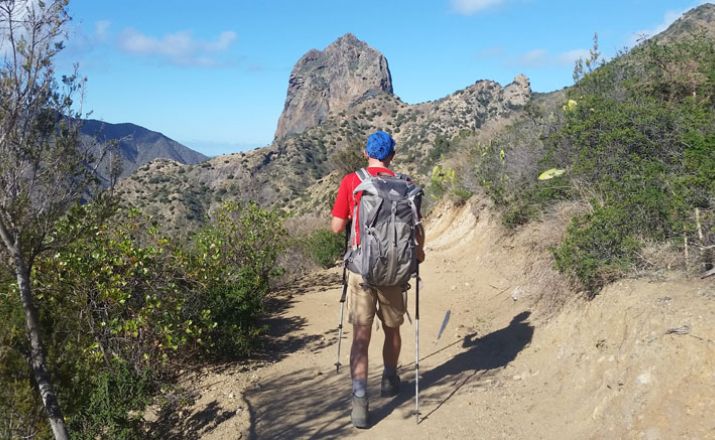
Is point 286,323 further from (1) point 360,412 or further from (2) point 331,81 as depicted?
(2) point 331,81

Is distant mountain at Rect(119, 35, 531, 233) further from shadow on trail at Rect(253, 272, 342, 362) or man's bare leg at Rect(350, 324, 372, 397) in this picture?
man's bare leg at Rect(350, 324, 372, 397)

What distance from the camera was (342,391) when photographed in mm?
5105

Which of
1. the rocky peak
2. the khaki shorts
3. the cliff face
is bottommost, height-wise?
the khaki shorts

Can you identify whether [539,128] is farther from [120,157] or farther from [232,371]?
[120,157]

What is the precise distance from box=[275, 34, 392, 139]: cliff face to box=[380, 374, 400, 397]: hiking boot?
83197 mm

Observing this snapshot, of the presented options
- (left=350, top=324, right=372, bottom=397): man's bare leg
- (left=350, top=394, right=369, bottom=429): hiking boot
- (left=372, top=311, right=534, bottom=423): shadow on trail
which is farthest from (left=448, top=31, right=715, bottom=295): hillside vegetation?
(left=350, top=394, right=369, bottom=429): hiking boot

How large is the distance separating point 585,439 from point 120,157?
3.81 metres

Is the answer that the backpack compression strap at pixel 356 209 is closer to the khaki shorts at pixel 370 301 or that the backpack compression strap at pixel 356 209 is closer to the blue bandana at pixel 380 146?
the blue bandana at pixel 380 146

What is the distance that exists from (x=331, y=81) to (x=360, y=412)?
3903 inches

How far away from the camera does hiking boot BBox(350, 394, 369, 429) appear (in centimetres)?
418

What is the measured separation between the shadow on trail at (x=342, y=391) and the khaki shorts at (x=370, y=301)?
0.83 metres

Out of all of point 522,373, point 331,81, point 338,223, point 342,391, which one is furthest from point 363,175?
point 331,81

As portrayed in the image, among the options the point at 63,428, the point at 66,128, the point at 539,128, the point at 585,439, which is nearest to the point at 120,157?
the point at 66,128

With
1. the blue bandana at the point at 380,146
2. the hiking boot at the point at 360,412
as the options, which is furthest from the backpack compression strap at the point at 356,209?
the hiking boot at the point at 360,412
